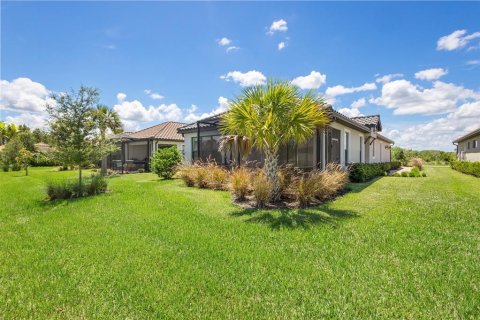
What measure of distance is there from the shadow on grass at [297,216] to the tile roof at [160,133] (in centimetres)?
1955

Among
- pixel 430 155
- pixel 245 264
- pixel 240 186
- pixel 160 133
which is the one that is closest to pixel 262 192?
pixel 240 186

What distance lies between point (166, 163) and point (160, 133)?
465 inches

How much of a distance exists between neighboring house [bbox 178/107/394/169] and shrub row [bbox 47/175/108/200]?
5.50 m

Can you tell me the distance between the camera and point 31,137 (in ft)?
135

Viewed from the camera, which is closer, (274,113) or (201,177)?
(274,113)

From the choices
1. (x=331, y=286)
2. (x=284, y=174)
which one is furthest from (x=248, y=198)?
(x=331, y=286)

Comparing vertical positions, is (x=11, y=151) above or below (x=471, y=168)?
above

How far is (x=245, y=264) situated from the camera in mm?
4051

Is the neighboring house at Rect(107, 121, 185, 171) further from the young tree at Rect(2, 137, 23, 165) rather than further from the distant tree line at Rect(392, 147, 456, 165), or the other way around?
the distant tree line at Rect(392, 147, 456, 165)

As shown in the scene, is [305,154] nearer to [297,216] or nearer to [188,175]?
[188,175]

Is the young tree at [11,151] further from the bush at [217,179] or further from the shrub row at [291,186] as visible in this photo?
the shrub row at [291,186]

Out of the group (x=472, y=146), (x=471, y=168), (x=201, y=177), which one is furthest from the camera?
(x=472, y=146)

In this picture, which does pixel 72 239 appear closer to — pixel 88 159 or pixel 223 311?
pixel 223 311

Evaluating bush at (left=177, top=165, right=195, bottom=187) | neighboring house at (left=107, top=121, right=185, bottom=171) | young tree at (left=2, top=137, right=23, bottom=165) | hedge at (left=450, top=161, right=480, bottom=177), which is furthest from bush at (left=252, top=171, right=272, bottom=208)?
young tree at (left=2, top=137, right=23, bottom=165)
